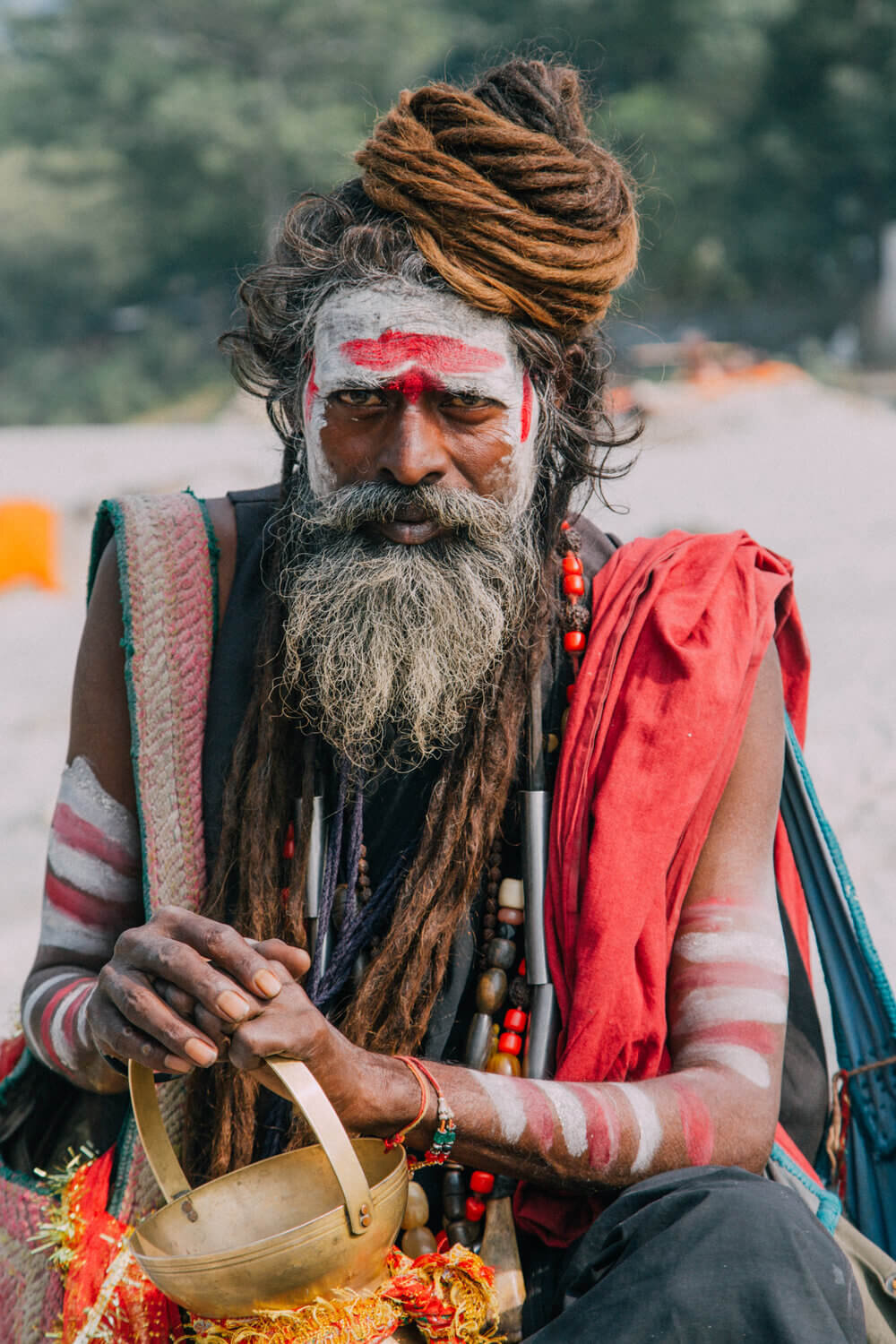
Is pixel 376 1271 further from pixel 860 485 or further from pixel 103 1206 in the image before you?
pixel 860 485

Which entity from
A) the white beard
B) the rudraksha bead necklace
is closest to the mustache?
the white beard

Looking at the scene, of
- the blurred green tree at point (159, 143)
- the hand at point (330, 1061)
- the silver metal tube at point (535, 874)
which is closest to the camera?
the hand at point (330, 1061)

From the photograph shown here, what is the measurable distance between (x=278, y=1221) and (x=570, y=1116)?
49cm

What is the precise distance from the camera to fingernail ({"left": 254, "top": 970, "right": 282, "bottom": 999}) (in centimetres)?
192

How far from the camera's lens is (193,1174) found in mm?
2475

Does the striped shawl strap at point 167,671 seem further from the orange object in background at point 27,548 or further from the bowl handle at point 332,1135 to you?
the orange object in background at point 27,548

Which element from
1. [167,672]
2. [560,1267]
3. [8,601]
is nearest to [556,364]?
[167,672]

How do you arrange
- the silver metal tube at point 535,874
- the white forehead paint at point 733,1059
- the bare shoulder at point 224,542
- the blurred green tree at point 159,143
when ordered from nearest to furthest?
the white forehead paint at point 733,1059 → the silver metal tube at point 535,874 → the bare shoulder at point 224,542 → the blurred green tree at point 159,143

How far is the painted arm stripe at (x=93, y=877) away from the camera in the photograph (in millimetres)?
2662

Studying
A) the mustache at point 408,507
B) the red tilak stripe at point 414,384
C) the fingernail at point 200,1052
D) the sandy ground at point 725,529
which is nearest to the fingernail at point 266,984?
the fingernail at point 200,1052

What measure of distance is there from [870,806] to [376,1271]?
14.0ft

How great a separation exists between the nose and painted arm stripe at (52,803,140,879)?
2.89 feet

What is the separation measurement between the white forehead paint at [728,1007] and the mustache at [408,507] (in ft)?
3.08

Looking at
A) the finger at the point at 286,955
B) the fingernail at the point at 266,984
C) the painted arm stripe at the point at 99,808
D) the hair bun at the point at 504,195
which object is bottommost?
the fingernail at the point at 266,984
